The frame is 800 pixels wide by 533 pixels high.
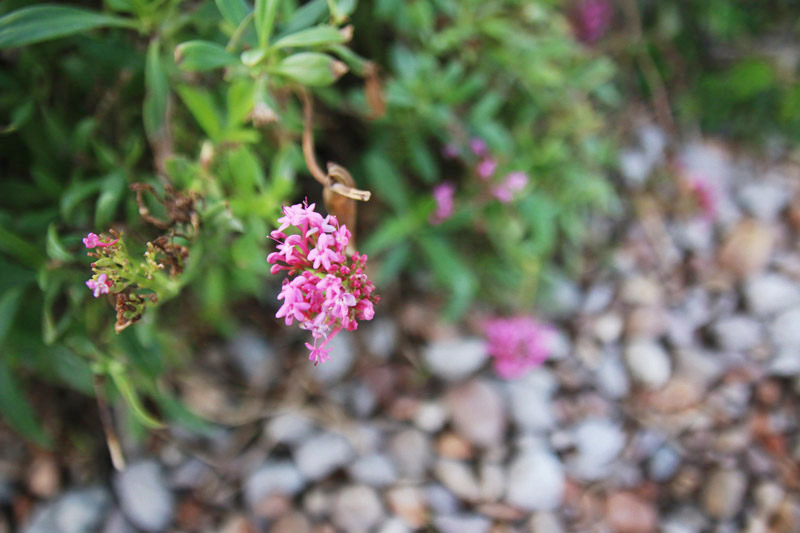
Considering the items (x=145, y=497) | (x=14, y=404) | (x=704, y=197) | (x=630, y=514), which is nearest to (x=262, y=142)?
(x=14, y=404)

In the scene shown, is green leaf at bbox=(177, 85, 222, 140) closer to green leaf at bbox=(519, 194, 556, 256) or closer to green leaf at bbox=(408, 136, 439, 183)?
green leaf at bbox=(408, 136, 439, 183)

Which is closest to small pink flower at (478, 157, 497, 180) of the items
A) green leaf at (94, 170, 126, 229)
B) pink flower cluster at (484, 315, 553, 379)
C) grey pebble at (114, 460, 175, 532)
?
pink flower cluster at (484, 315, 553, 379)

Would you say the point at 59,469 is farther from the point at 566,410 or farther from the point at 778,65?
the point at 778,65

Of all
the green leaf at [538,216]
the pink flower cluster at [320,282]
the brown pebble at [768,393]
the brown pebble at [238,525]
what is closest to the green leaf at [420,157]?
the green leaf at [538,216]

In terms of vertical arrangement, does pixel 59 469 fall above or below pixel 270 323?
below

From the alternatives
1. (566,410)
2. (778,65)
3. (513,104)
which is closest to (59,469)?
(566,410)
